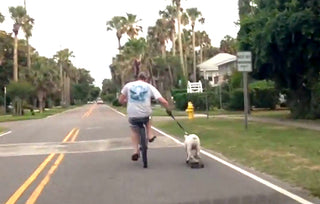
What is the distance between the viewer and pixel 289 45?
23.3 metres

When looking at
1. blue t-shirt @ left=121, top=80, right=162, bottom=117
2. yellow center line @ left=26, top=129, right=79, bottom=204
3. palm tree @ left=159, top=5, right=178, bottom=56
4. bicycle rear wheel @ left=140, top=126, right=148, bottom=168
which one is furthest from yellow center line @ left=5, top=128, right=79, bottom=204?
palm tree @ left=159, top=5, right=178, bottom=56

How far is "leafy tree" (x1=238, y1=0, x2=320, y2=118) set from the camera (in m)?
22.0

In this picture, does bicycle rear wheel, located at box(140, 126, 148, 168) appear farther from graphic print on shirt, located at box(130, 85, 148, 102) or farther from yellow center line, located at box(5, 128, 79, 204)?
yellow center line, located at box(5, 128, 79, 204)

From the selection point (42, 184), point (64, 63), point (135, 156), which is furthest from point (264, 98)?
point (64, 63)

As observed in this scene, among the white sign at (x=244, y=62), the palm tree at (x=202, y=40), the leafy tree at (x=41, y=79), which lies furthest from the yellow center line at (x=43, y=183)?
the palm tree at (x=202, y=40)

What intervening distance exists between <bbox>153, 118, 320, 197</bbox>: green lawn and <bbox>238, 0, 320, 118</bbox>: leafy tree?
3.85 m

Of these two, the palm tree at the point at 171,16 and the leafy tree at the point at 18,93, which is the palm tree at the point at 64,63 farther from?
the leafy tree at the point at 18,93

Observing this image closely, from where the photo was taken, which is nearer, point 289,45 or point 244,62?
point 244,62

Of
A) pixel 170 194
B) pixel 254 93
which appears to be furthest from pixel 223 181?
pixel 254 93

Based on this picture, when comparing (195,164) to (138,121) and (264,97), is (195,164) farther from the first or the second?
(264,97)

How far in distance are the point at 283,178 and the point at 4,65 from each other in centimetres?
7471

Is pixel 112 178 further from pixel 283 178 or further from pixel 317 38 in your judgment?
pixel 317 38

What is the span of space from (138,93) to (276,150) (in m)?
4.30

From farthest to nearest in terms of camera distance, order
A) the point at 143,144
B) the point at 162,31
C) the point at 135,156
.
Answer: the point at 162,31 < the point at 135,156 < the point at 143,144
